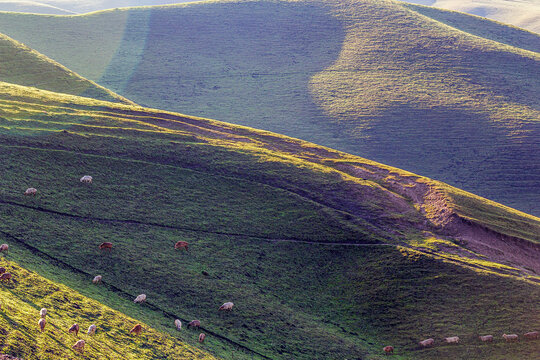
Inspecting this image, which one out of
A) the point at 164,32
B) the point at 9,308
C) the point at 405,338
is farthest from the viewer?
the point at 164,32

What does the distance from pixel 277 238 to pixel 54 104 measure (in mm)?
42769

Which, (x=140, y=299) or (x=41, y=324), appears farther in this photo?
(x=140, y=299)

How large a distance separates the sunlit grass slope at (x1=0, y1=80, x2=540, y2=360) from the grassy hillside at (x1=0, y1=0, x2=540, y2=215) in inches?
1856

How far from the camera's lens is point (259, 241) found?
44.0 meters

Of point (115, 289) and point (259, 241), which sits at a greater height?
point (115, 289)

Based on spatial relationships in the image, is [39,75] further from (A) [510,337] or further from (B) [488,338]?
(A) [510,337]

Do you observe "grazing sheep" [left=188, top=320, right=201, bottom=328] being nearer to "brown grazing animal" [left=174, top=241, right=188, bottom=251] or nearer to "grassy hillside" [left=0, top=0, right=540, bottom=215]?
"brown grazing animal" [left=174, top=241, right=188, bottom=251]

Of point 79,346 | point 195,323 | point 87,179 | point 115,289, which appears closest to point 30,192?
point 87,179

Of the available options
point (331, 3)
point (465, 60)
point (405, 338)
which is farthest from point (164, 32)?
point (405, 338)

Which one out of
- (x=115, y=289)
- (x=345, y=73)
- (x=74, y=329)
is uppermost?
(x=74, y=329)

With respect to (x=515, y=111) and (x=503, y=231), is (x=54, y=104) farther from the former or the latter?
(x=515, y=111)

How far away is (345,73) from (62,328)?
125 metres

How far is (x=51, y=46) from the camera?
140 metres

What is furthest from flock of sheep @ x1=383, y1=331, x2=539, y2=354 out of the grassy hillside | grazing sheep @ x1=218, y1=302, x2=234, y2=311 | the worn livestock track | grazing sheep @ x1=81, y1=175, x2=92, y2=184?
the grassy hillside
